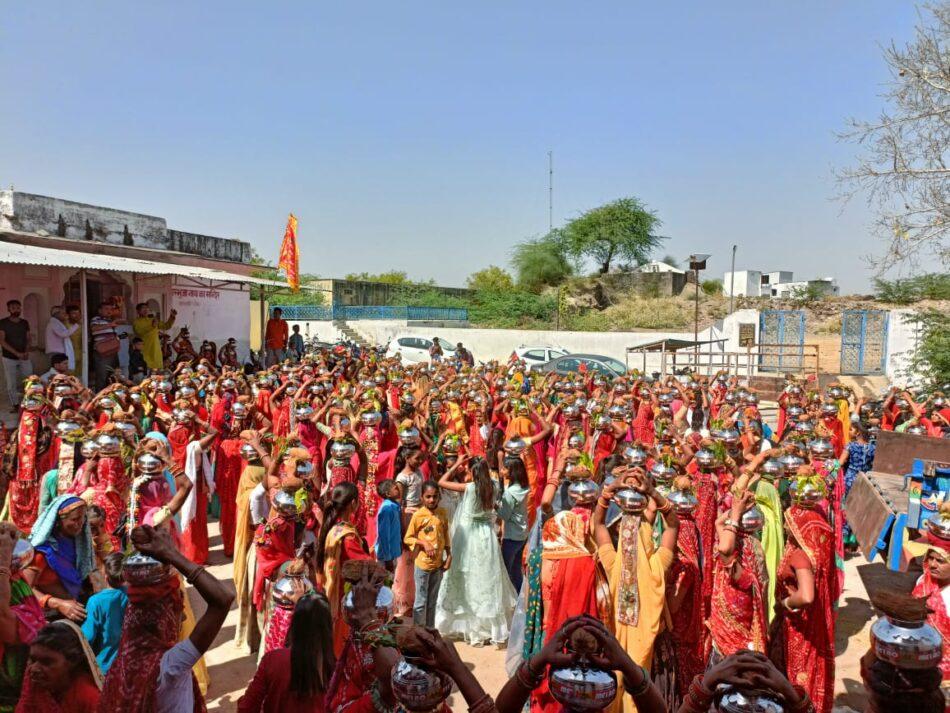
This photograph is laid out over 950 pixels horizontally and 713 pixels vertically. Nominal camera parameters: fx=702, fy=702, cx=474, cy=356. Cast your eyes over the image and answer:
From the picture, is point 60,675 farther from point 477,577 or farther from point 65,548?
point 477,577

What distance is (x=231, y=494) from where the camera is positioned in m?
7.55

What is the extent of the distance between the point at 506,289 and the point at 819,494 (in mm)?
49320

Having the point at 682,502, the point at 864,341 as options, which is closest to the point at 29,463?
the point at 682,502

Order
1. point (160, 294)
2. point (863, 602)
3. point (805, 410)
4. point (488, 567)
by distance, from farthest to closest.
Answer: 1. point (160, 294)
2. point (805, 410)
3. point (863, 602)
4. point (488, 567)

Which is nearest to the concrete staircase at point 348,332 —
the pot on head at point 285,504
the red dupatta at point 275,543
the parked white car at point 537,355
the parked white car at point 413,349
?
the parked white car at point 413,349

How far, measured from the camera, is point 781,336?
24.9 m

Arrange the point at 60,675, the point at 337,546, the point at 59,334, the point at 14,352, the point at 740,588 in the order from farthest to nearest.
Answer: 1. the point at 59,334
2. the point at 14,352
3. the point at 337,546
4. the point at 740,588
5. the point at 60,675

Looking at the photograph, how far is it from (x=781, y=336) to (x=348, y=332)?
1906 centimetres

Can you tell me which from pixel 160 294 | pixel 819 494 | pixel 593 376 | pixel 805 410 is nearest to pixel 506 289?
pixel 160 294

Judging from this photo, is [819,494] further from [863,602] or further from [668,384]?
[668,384]

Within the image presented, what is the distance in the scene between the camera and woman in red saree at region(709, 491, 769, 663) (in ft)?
12.1

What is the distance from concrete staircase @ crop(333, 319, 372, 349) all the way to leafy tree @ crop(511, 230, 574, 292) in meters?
20.0

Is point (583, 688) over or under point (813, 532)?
over

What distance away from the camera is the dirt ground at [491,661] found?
4.98 m
